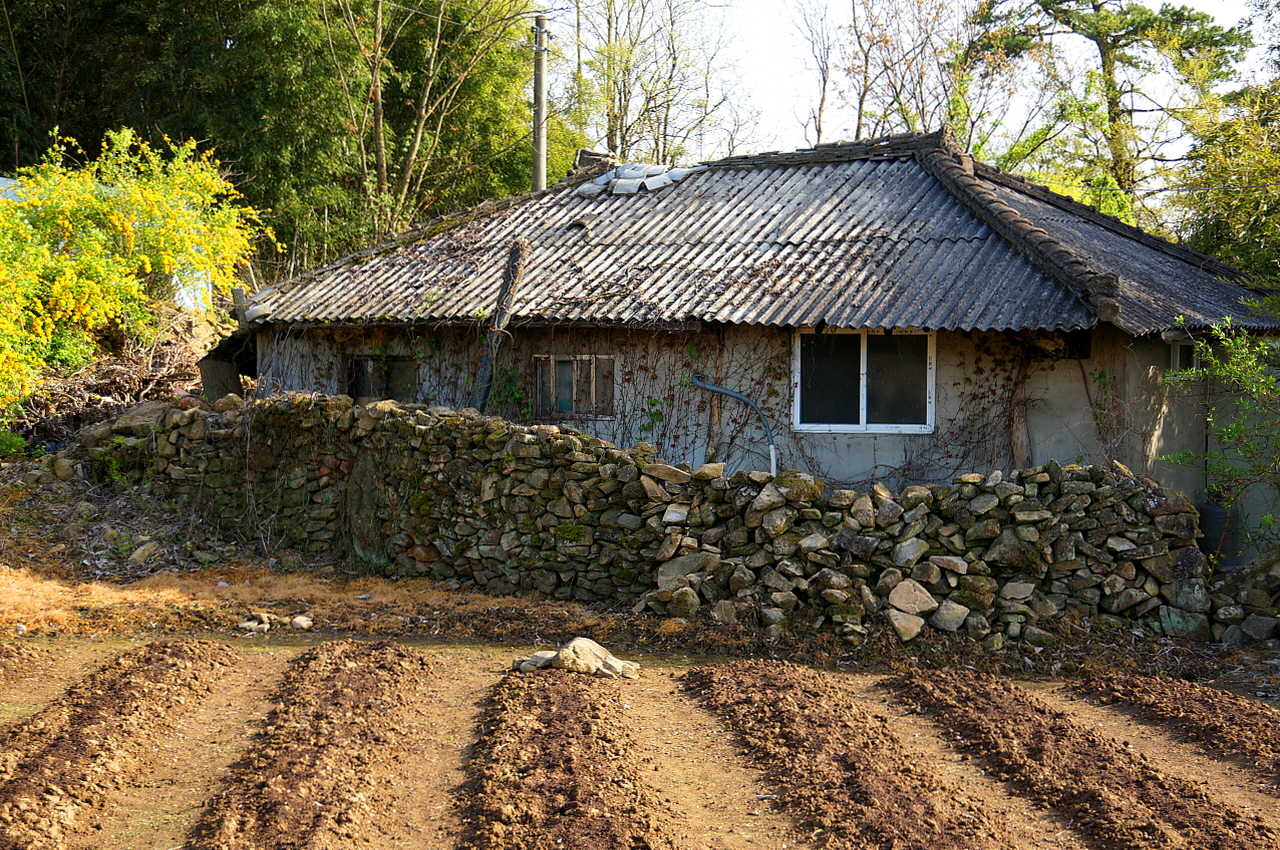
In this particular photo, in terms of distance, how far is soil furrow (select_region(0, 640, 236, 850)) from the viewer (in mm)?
4520

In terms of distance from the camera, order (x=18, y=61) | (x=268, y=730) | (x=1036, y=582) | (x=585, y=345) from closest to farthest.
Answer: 1. (x=268, y=730)
2. (x=1036, y=582)
3. (x=585, y=345)
4. (x=18, y=61)

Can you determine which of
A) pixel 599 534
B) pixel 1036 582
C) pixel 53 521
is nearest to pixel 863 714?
pixel 1036 582

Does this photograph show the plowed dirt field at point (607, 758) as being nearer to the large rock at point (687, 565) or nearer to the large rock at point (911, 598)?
the large rock at point (911, 598)

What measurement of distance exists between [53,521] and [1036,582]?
10396 millimetres

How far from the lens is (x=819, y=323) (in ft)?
34.1

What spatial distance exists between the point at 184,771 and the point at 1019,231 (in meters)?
10.0

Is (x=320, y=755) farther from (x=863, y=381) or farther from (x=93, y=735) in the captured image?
(x=863, y=381)

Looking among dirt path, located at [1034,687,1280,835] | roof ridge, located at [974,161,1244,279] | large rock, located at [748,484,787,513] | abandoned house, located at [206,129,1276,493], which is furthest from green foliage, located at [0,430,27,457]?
roof ridge, located at [974,161,1244,279]

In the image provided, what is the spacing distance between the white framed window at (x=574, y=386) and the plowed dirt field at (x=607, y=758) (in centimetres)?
493

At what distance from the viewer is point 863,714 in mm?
6133

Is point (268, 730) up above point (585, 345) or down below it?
below

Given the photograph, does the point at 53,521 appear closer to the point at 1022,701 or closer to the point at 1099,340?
the point at 1022,701

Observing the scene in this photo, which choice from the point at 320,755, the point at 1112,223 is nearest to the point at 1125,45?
the point at 1112,223

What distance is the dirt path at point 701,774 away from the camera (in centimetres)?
455
